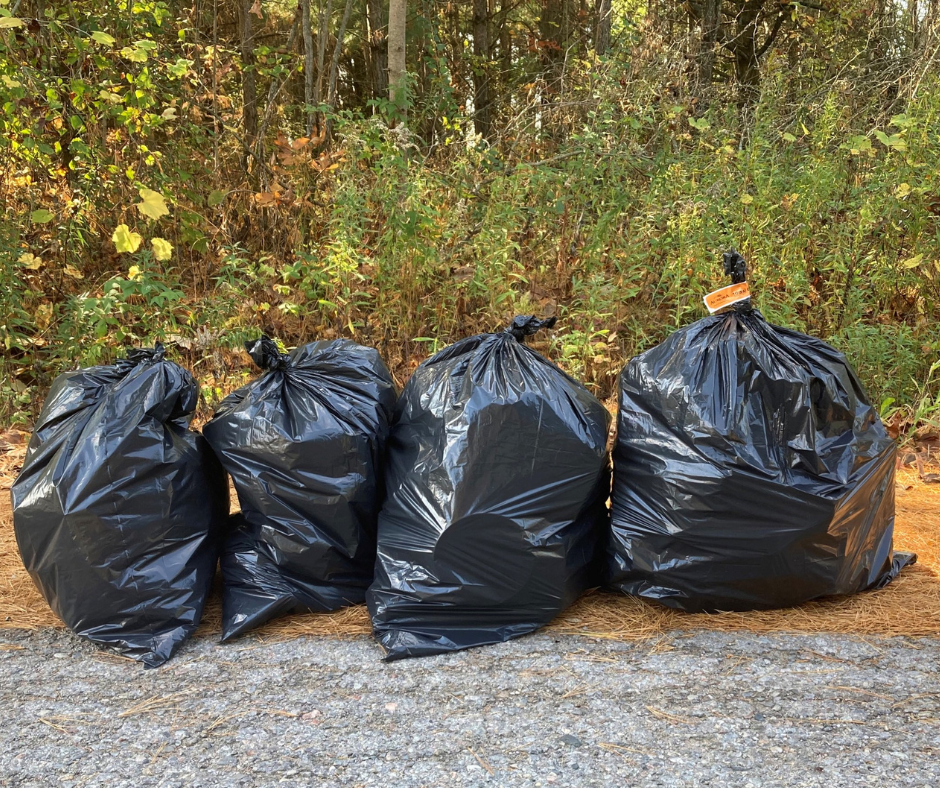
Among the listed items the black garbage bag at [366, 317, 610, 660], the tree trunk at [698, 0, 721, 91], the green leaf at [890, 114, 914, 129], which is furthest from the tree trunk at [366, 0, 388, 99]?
the black garbage bag at [366, 317, 610, 660]

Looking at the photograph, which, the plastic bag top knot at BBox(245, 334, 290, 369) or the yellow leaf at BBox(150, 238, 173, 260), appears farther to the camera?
the plastic bag top knot at BBox(245, 334, 290, 369)

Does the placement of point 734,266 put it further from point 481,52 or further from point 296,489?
point 481,52

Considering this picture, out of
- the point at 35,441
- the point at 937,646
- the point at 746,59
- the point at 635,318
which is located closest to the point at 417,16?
the point at 746,59

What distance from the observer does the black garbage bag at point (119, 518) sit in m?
2.08

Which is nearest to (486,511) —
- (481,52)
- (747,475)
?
(747,475)

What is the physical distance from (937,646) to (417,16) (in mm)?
8102

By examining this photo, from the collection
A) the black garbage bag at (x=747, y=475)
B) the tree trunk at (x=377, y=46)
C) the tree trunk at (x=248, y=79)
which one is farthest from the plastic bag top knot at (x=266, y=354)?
the tree trunk at (x=377, y=46)

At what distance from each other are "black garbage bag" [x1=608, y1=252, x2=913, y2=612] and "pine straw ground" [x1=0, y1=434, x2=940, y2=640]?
49 mm

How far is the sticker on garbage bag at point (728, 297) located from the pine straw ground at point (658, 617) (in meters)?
0.85

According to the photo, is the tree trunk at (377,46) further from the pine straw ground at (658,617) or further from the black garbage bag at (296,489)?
the pine straw ground at (658,617)

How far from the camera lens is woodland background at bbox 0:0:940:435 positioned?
4.16 meters

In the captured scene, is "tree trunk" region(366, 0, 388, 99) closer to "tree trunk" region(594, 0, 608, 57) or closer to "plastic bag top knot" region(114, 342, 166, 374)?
"tree trunk" region(594, 0, 608, 57)

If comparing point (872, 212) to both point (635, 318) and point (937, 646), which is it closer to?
point (635, 318)

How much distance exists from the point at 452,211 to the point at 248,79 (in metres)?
2.55
